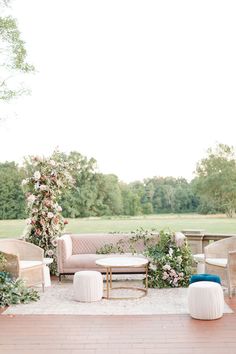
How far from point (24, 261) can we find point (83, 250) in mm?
1344

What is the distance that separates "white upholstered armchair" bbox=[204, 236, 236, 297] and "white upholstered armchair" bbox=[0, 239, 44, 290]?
235cm

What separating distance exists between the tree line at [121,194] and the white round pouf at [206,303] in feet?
17.7

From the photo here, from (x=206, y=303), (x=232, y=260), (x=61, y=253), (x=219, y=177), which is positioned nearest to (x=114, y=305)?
(x=206, y=303)

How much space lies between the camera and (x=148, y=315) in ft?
18.3

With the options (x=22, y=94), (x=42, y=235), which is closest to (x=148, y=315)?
(x=42, y=235)

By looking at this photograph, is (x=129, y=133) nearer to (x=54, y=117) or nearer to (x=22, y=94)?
(x=54, y=117)

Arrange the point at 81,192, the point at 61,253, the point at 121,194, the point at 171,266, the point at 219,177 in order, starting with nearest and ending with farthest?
the point at 171,266, the point at 61,253, the point at 81,192, the point at 121,194, the point at 219,177

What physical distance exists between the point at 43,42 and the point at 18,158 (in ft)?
8.07

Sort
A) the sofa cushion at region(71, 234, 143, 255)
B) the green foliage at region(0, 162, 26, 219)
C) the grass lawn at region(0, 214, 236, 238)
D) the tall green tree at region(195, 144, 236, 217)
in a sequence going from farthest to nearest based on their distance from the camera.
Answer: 1. the tall green tree at region(195, 144, 236, 217)
2. the grass lawn at region(0, 214, 236, 238)
3. the green foliage at region(0, 162, 26, 219)
4. the sofa cushion at region(71, 234, 143, 255)

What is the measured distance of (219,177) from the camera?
11.5 meters

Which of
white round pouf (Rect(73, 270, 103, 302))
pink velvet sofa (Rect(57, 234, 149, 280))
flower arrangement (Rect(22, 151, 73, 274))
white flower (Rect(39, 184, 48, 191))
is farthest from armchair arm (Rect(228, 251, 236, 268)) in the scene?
→ white flower (Rect(39, 184, 48, 191))

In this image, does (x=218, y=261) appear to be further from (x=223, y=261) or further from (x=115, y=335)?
(x=115, y=335)

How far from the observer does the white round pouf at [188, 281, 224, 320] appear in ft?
17.5

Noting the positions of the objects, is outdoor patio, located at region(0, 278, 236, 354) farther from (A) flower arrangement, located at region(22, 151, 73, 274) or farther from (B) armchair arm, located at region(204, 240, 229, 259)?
(A) flower arrangement, located at region(22, 151, 73, 274)
